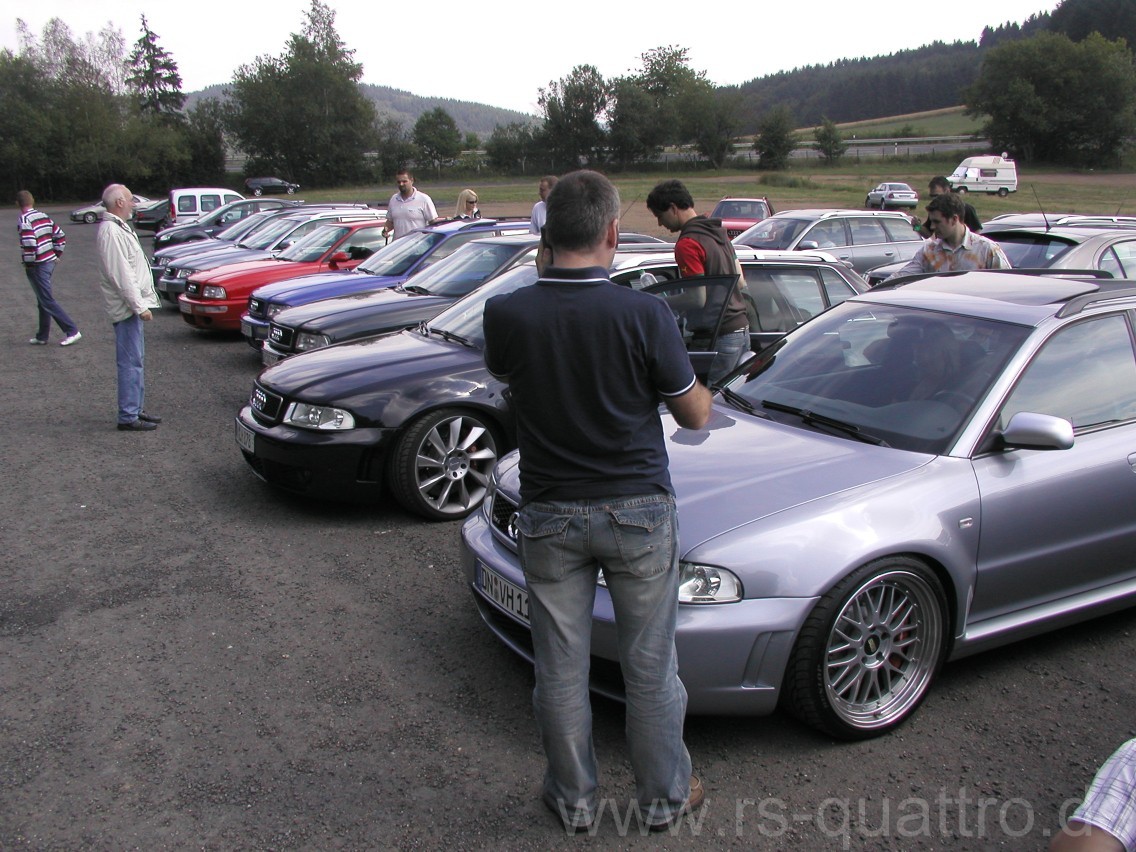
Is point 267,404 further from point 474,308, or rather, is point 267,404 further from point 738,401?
point 738,401

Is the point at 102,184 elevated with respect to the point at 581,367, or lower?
elevated

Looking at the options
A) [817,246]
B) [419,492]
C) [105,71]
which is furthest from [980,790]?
[105,71]

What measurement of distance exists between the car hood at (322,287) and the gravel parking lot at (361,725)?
4635 millimetres

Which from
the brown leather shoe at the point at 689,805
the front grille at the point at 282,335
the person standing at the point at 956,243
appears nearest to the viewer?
the brown leather shoe at the point at 689,805

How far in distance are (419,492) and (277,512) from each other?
0.98 m

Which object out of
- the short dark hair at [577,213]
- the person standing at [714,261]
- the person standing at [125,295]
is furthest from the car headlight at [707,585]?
the person standing at [125,295]

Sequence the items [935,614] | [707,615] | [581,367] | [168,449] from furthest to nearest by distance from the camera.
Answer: [168,449] → [935,614] → [707,615] → [581,367]

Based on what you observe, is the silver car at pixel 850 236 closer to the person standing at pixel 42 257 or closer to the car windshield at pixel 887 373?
the person standing at pixel 42 257

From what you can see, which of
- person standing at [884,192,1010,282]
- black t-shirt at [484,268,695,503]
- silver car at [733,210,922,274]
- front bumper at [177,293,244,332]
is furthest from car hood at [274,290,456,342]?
silver car at [733,210,922,274]

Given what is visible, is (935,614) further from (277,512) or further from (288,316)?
(288,316)

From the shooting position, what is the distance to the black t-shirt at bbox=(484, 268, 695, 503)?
2498mm

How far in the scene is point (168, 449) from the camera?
23.9 feet

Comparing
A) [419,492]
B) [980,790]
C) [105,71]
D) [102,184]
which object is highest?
[105,71]

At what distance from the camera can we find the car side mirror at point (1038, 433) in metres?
3.40
